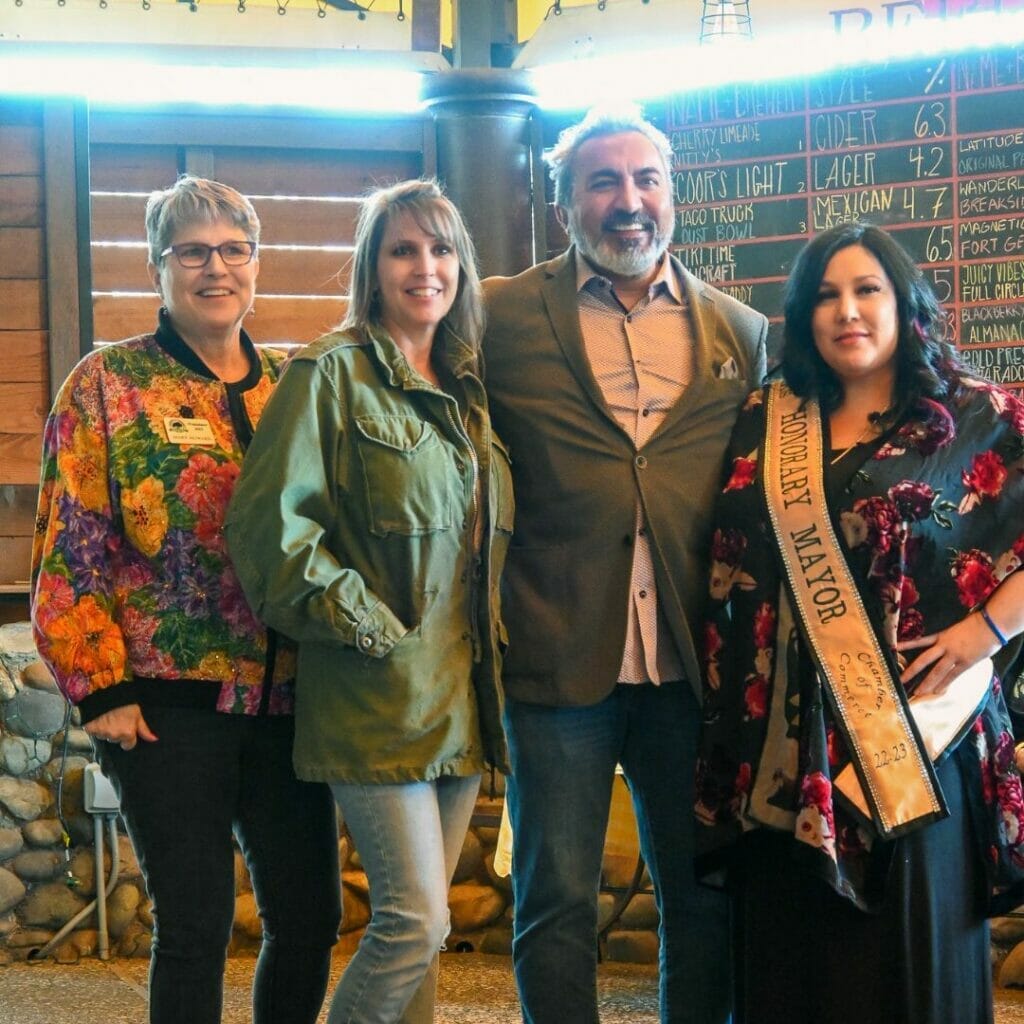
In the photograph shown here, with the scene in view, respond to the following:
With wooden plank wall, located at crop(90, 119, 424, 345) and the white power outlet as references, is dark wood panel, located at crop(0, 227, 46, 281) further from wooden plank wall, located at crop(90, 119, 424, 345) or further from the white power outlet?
the white power outlet

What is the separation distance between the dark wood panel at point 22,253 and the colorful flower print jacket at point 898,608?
9.09ft

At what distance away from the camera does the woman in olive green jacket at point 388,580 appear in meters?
2.25

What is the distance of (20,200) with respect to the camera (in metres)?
4.41

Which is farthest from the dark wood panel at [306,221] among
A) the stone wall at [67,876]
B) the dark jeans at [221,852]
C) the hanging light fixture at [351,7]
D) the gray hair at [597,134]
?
the dark jeans at [221,852]

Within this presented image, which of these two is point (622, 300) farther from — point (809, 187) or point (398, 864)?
point (809, 187)

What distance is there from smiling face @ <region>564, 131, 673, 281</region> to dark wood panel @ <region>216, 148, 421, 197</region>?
1.99m

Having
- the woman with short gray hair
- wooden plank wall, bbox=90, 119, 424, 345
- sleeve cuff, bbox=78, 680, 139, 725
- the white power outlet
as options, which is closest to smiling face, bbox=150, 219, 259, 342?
the woman with short gray hair

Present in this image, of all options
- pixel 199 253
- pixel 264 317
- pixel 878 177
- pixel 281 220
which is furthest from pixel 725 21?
pixel 199 253

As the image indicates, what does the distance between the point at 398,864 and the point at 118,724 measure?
0.47 meters

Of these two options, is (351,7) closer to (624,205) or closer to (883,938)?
(624,205)

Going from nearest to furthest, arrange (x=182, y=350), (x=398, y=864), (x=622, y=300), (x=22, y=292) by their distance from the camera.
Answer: (x=398, y=864) → (x=182, y=350) → (x=622, y=300) → (x=22, y=292)

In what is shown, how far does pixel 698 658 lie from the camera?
2502 millimetres

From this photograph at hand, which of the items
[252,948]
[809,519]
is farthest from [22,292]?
[809,519]

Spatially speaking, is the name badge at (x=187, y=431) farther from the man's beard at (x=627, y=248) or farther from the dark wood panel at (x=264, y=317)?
the dark wood panel at (x=264, y=317)
